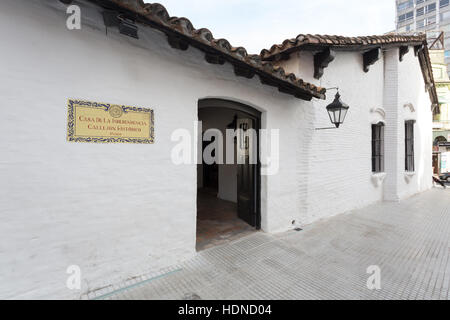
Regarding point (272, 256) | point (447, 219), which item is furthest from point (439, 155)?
point (272, 256)

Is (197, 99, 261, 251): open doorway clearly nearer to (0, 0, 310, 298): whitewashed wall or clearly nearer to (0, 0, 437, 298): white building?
(0, 0, 437, 298): white building

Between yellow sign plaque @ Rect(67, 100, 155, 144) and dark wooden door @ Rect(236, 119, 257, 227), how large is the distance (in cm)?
239

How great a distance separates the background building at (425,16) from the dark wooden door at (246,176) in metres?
55.8

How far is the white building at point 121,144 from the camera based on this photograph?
2279 mm

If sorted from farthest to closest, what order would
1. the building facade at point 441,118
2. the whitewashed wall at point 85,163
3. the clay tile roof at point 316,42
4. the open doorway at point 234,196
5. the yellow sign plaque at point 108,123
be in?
the building facade at point 441,118 → the clay tile roof at point 316,42 → the open doorway at point 234,196 → the yellow sign plaque at point 108,123 → the whitewashed wall at point 85,163

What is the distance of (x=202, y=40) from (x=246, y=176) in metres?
3.00

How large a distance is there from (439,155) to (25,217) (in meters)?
26.2

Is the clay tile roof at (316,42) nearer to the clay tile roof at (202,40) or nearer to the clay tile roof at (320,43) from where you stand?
the clay tile roof at (320,43)

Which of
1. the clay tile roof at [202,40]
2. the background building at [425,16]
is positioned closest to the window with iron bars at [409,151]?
the clay tile roof at [202,40]

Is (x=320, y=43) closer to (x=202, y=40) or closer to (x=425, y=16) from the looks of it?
(x=202, y=40)

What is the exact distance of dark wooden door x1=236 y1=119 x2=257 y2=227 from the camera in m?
4.90
